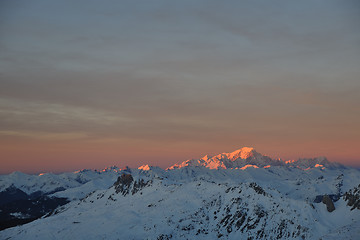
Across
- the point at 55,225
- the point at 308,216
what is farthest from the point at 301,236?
the point at 55,225

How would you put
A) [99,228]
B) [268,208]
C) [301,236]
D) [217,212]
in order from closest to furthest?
[301,236]
[268,208]
[217,212]
[99,228]

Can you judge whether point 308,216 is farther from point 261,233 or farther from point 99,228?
point 99,228

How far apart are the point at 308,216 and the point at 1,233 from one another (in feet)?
550

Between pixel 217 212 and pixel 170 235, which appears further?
pixel 217 212

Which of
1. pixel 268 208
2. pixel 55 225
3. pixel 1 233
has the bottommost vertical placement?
pixel 1 233

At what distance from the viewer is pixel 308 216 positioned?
128 metres

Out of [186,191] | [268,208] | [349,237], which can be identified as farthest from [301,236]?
[186,191]

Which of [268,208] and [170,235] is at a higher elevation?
[268,208]

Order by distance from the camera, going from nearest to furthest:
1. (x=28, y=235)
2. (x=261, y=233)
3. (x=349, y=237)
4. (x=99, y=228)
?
1. (x=349, y=237)
2. (x=261, y=233)
3. (x=99, y=228)
4. (x=28, y=235)

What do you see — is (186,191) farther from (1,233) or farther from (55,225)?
(1,233)

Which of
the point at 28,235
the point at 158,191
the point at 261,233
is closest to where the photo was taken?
the point at 261,233

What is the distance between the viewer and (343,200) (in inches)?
5630

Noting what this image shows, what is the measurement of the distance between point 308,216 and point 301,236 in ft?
40.1

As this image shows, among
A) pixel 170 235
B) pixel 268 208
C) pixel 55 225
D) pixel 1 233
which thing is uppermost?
pixel 268 208
